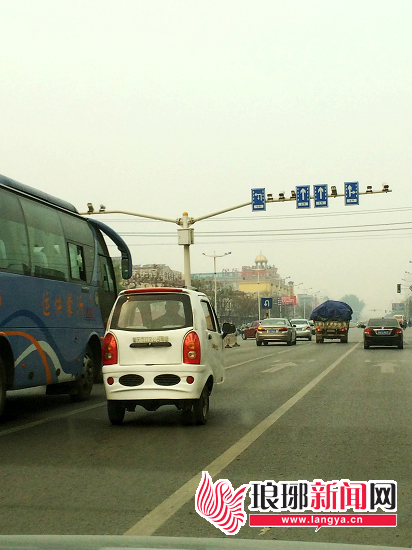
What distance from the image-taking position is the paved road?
539 cm

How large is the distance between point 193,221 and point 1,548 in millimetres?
28325

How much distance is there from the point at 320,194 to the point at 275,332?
1437 cm

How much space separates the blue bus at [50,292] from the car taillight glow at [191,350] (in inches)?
96.1

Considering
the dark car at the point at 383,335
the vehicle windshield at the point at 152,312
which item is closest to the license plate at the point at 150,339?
the vehicle windshield at the point at 152,312

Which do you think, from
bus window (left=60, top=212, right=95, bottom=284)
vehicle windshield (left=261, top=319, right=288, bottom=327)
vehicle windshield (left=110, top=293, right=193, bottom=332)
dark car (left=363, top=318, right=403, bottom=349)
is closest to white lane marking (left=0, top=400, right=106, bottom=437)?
vehicle windshield (left=110, top=293, right=193, bottom=332)

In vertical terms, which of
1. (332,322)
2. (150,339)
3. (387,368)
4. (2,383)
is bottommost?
(387,368)

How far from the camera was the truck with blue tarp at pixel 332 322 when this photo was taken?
44688 mm

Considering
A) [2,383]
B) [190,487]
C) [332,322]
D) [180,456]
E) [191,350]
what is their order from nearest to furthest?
[190,487] → [180,456] → [191,350] → [2,383] → [332,322]

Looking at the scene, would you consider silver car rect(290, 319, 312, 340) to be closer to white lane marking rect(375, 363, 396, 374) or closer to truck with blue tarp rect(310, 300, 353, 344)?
truck with blue tarp rect(310, 300, 353, 344)

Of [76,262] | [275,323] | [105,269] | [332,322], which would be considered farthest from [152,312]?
[332,322]

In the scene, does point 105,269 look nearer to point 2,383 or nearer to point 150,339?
point 2,383

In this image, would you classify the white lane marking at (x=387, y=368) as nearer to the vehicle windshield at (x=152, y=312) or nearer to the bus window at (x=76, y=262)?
the bus window at (x=76, y=262)

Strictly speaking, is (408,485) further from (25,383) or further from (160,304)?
(25,383)

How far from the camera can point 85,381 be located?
14281 mm
